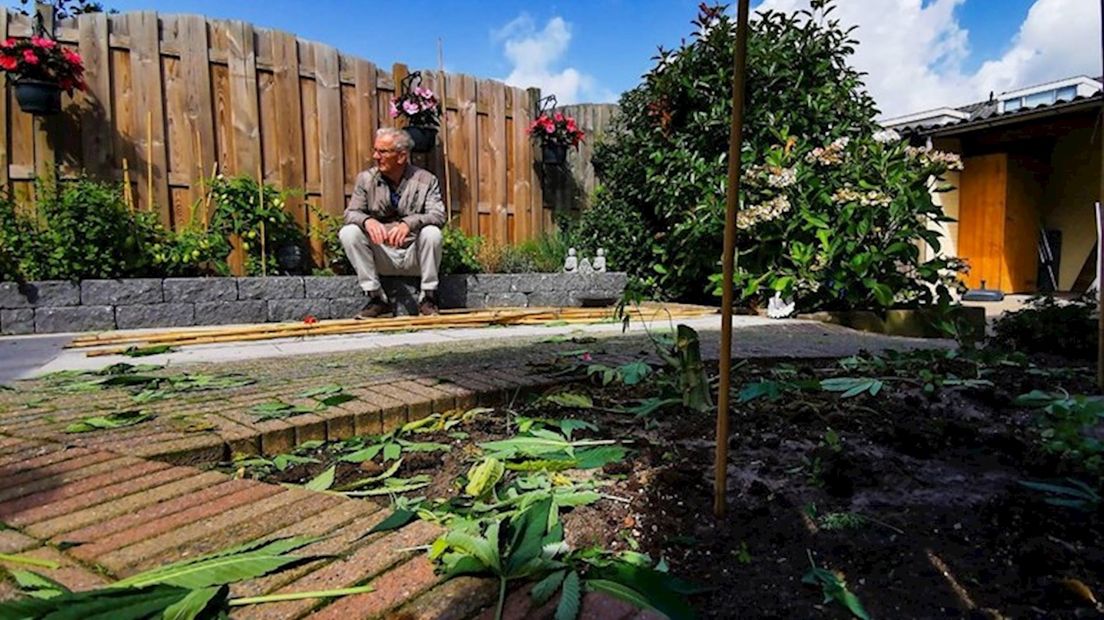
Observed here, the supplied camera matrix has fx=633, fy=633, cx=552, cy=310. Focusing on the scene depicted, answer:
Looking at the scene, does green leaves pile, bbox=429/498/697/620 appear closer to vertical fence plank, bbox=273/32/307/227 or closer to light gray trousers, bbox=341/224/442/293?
light gray trousers, bbox=341/224/442/293

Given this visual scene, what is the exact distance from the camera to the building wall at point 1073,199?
309 inches

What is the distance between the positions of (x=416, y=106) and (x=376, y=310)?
2.08 metres

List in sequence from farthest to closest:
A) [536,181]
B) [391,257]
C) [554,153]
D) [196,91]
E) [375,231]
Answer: [536,181], [554,153], [196,91], [391,257], [375,231]

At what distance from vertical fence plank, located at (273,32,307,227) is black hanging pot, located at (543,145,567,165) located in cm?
244

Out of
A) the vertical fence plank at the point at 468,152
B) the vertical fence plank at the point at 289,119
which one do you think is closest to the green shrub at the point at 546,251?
the vertical fence plank at the point at 468,152

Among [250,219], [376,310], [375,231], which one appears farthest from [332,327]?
[250,219]

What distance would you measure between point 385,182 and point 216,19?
1.83 m

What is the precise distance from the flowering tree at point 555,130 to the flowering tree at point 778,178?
0.51 meters

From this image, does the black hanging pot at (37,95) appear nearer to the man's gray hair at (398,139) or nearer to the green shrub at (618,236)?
the man's gray hair at (398,139)

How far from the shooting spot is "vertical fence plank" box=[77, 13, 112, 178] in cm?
451

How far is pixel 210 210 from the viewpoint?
489 centimetres

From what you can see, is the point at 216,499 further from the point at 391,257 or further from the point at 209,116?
the point at 209,116

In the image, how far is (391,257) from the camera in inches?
188

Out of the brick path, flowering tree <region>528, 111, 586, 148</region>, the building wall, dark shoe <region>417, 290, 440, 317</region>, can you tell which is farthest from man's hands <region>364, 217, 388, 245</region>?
the building wall
